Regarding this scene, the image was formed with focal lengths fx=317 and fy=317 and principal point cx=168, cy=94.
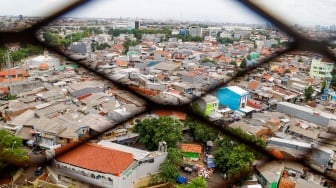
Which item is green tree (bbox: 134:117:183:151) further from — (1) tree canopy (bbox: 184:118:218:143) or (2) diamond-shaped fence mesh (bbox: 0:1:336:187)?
(2) diamond-shaped fence mesh (bbox: 0:1:336:187)

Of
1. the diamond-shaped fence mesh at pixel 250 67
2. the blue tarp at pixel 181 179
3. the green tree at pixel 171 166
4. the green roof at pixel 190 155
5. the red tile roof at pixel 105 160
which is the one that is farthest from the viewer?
the green roof at pixel 190 155

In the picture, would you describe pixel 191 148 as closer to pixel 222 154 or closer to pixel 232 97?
pixel 222 154

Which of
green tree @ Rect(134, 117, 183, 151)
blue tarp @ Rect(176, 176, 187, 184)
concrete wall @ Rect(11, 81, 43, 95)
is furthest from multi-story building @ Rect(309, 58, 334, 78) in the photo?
concrete wall @ Rect(11, 81, 43, 95)

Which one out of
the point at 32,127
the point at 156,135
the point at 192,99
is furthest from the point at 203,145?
the point at 192,99

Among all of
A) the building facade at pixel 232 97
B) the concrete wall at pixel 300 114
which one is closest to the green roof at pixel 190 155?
the concrete wall at pixel 300 114

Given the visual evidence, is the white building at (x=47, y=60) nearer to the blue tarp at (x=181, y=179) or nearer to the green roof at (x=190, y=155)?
the blue tarp at (x=181, y=179)

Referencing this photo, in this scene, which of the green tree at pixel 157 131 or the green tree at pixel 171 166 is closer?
the green tree at pixel 171 166

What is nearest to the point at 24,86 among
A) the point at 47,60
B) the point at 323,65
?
the point at 47,60
